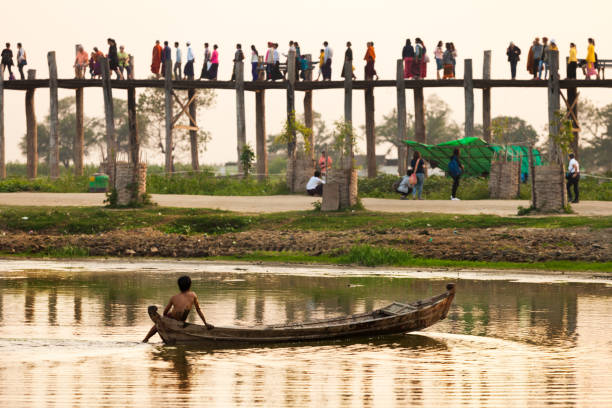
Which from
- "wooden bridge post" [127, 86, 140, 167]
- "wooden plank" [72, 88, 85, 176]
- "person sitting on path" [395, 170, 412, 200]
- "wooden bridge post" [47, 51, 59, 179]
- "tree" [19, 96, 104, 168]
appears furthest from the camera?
"tree" [19, 96, 104, 168]

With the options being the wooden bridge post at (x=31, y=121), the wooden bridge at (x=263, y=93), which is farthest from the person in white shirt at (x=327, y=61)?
the wooden bridge post at (x=31, y=121)

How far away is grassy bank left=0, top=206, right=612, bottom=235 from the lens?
24.8 metres

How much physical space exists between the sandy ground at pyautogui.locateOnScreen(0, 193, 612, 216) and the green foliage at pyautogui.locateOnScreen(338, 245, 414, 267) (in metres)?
4.74

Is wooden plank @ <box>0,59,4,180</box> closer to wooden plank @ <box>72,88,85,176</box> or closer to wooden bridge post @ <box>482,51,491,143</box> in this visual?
wooden plank @ <box>72,88,85,176</box>

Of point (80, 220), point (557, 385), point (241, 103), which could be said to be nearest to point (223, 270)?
point (80, 220)

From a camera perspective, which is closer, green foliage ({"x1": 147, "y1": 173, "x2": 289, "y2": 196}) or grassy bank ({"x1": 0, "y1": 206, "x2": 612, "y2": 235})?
grassy bank ({"x1": 0, "y1": 206, "x2": 612, "y2": 235})

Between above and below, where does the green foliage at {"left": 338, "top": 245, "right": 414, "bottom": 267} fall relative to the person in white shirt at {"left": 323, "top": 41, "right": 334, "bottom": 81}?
below

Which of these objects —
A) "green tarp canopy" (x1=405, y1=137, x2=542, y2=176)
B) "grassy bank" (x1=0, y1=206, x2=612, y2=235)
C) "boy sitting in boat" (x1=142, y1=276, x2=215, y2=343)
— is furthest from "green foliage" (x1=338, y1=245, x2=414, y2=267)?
"green tarp canopy" (x1=405, y1=137, x2=542, y2=176)

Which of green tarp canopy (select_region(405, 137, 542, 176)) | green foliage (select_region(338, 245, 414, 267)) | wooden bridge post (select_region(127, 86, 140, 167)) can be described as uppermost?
wooden bridge post (select_region(127, 86, 140, 167))

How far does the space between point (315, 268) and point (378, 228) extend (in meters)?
3.03

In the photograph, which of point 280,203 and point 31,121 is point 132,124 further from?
point 280,203

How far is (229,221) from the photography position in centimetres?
2597

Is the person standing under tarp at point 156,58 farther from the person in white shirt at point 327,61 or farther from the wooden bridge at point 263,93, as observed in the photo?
the person in white shirt at point 327,61

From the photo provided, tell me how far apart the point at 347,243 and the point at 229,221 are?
3587mm
